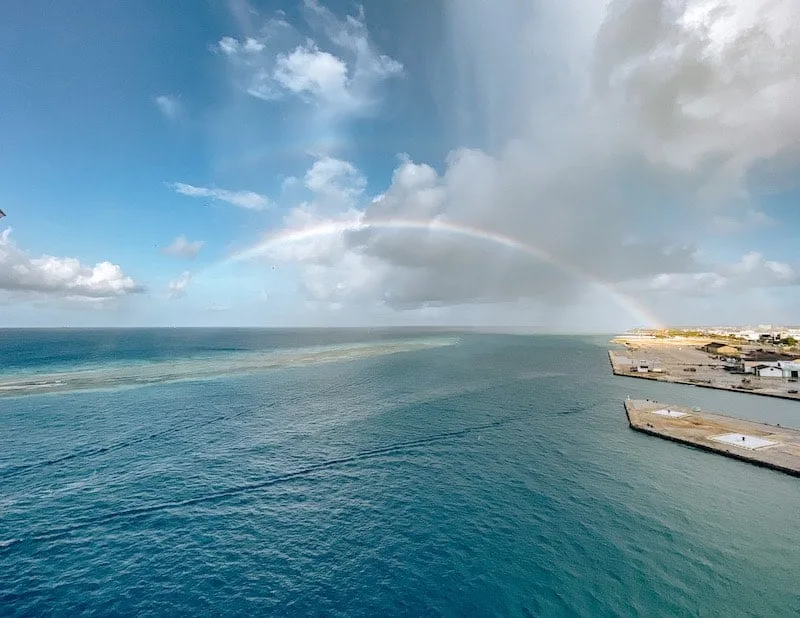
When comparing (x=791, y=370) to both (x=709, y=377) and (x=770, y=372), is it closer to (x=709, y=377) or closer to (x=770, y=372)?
(x=770, y=372)

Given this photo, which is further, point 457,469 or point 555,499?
point 457,469

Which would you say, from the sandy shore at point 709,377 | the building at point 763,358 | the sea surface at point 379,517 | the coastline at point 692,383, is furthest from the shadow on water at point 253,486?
the building at point 763,358

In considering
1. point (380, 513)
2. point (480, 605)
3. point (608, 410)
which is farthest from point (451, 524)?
point (608, 410)

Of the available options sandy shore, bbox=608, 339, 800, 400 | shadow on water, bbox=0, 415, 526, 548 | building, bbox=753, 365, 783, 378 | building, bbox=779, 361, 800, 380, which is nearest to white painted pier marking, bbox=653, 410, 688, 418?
shadow on water, bbox=0, 415, 526, 548

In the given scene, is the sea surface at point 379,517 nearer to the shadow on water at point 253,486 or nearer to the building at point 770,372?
the shadow on water at point 253,486

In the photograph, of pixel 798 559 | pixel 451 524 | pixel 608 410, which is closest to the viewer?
pixel 798 559

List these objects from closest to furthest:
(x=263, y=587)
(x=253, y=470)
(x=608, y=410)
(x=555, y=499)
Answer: (x=263, y=587) < (x=555, y=499) < (x=253, y=470) < (x=608, y=410)

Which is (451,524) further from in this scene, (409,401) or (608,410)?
(608,410)
